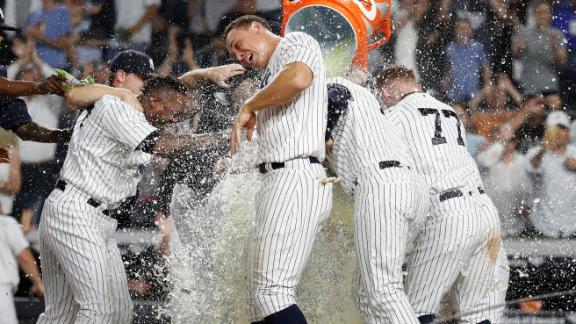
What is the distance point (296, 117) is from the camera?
4918 millimetres

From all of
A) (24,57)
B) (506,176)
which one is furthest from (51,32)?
(506,176)

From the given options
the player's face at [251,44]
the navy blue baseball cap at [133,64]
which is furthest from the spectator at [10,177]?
the player's face at [251,44]

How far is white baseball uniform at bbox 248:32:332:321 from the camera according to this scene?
4707 mm

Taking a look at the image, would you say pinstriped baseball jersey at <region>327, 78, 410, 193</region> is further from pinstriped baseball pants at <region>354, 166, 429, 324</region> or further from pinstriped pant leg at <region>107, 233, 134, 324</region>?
pinstriped pant leg at <region>107, 233, 134, 324</region>

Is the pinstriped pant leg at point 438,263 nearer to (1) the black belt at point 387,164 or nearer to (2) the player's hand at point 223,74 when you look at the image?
(1) the black belt at point 387,164

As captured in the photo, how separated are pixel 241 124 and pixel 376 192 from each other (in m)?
0.82

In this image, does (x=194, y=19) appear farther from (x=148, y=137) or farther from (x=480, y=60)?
(x=148, y=137)

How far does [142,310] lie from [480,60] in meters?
3.85

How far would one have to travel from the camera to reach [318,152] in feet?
16.3

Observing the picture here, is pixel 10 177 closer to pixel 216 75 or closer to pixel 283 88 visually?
pixel 216 75

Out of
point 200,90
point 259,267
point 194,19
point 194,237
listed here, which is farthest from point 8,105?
point 259,267

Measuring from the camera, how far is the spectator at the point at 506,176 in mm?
8094

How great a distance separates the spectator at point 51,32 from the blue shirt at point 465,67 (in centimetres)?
360

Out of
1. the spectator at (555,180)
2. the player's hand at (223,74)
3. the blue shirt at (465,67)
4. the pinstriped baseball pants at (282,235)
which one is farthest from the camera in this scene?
the blue shirt at (465,67)
